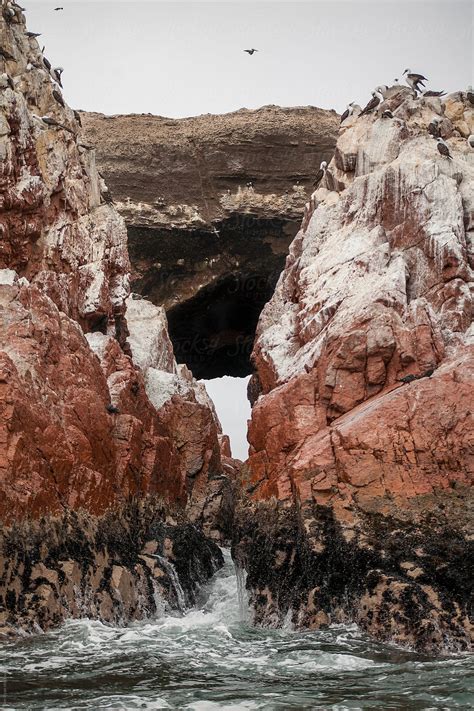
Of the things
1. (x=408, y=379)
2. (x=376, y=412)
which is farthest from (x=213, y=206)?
(x=376, y=412)

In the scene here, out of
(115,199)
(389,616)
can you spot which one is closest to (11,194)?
(389,616)

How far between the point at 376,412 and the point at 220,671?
6.48 m

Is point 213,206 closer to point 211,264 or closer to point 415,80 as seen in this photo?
point 211,264

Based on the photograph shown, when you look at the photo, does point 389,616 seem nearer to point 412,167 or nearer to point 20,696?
point 20,696

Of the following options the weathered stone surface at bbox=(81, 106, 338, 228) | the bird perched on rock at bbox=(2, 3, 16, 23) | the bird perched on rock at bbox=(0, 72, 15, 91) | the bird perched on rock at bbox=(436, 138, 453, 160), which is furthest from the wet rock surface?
the weathered stone surface at bbox=(81, 106, 338, 228)

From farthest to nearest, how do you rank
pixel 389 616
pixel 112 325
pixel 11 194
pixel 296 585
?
pixel 112 325, pixel 11 194, pixel 296 585, pixel 389 616

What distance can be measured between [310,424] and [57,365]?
5.73 metres

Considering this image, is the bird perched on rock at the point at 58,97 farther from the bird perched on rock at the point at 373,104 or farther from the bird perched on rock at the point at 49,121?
the bird perched on rock at the point at 373,104

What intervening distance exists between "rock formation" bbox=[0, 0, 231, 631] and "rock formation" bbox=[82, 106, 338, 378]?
13822 millimetres

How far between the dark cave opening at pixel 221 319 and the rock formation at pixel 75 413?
1379cm

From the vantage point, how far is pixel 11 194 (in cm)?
2192

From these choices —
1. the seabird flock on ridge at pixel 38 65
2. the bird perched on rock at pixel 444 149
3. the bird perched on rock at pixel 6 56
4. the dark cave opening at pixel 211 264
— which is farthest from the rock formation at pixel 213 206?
the bird perched on rock at pixel 444 149

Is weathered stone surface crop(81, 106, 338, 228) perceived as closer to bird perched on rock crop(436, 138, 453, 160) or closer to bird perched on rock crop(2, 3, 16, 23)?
bird perched on rock crop(2, 3, 16, 23)

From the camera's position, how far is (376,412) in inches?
666
